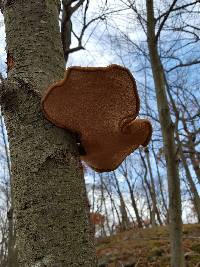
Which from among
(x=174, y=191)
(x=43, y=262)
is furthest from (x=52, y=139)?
(x=174, y=191)

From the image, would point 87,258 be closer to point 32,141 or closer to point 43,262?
point 43,262

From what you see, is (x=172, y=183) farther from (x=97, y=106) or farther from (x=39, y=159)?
(x=39, y=159)

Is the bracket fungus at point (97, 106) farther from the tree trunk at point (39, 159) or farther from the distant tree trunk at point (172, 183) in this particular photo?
the distant tree trunk at point (172, 183)

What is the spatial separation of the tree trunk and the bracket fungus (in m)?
0.05

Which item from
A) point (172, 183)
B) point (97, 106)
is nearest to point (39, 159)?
point (97, 106)

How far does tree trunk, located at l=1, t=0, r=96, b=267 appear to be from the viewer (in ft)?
2.71

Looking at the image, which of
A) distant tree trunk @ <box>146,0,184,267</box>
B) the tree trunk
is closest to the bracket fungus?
the tree trunk

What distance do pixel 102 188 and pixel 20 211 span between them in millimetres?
21918

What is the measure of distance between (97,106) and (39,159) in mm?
232

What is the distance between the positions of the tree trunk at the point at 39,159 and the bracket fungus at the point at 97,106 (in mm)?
48

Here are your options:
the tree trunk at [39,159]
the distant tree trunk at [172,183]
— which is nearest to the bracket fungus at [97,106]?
the tree trunk at [39,159]

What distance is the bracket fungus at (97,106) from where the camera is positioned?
95 cm

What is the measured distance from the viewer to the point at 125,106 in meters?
1.04

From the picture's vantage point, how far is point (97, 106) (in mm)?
1014
